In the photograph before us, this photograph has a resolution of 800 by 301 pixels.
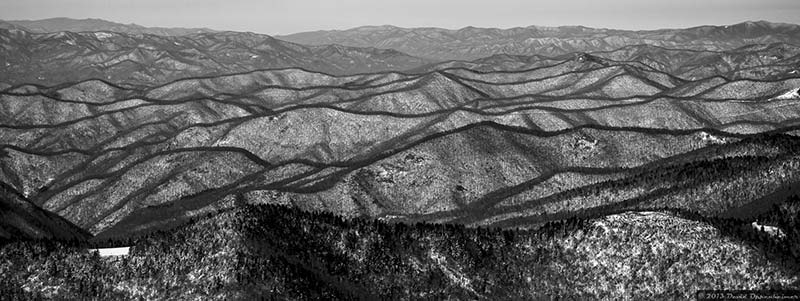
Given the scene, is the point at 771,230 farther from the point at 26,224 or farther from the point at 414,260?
the point at 26,224

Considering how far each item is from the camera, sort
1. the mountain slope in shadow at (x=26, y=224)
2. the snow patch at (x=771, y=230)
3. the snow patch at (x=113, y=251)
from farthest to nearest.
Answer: the mountain slope in shadow at (x=26, y=224), the snow patch at (x=771, y=230), the snow patch at (x=113, y=251)

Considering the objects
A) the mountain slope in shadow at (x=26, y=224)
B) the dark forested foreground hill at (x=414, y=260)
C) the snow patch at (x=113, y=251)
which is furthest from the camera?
the mountain slope in shadow at (x=26, y=224)

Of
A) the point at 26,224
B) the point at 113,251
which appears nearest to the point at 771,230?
the point at 113,251

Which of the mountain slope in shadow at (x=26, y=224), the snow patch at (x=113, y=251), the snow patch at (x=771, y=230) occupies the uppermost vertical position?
the snow patch at (x=771, y=230)

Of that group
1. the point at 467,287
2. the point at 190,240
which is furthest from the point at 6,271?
the point at 467,287

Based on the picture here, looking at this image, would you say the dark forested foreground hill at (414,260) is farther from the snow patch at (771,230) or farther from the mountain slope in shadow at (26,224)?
the mountain slope in shadow at (26,224)

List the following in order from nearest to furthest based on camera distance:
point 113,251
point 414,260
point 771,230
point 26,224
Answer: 1. point 113,251
2. point 771,230
3. point 414,260
4. point 26,224

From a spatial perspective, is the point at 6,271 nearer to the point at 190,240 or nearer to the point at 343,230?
the point at 190,240

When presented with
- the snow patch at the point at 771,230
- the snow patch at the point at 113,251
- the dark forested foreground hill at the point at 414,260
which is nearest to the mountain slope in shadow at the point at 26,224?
the snow patch at the point at 113,251

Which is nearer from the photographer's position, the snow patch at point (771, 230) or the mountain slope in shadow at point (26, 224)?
the snow patch at point (771, 230)
